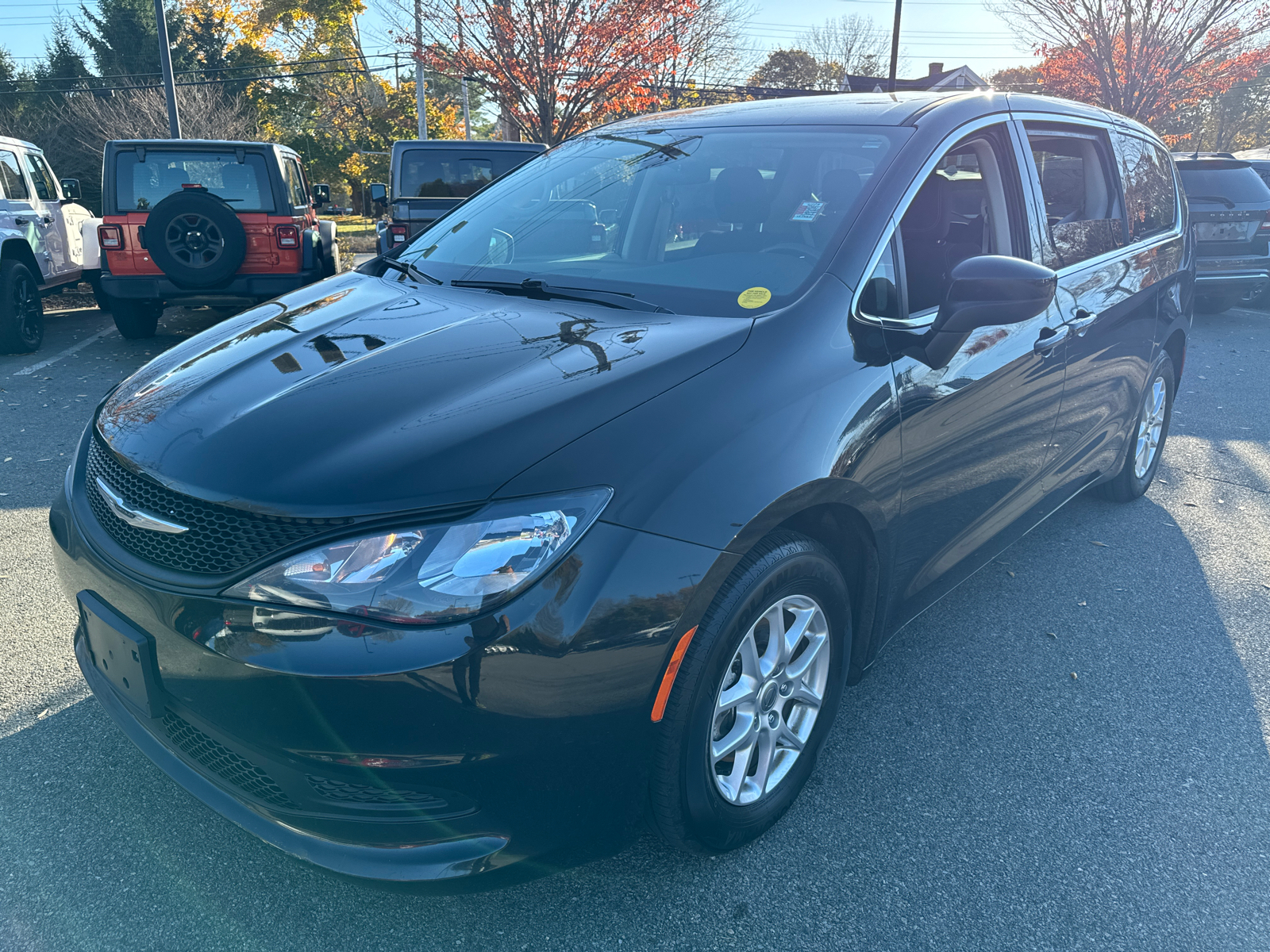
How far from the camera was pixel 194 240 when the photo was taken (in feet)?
23.1

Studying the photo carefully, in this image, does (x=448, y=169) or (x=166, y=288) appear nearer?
(x=166, y=288)

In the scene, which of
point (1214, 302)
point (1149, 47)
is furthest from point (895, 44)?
point (1214, 302)

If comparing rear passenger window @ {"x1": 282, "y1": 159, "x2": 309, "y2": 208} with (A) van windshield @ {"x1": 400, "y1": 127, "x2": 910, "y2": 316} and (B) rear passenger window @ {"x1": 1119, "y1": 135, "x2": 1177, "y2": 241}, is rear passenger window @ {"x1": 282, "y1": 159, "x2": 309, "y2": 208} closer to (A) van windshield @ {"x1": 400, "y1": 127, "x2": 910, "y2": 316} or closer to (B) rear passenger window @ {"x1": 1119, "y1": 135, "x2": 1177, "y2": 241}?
(A) van windshield @ {"x1": 400, "y1": 127, "x2": 910, "y2": 316}

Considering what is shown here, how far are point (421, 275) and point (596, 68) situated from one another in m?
14.6

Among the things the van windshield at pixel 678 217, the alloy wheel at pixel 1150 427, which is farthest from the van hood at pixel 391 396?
the alloy wheel at pixel 1150 427

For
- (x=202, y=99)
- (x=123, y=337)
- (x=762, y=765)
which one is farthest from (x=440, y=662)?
(x=202, y=99)

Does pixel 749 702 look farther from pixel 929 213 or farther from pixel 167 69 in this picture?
pixel 167 69

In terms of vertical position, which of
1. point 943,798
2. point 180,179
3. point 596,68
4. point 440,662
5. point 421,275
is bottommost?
point 943,798

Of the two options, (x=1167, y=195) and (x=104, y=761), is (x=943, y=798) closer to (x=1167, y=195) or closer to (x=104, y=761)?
(x=104, y=761)

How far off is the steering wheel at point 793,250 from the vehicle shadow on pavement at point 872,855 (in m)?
1.40

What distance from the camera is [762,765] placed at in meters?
2.16

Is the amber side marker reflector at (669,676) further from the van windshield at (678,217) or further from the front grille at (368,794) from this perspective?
the van windshield at (678,217)

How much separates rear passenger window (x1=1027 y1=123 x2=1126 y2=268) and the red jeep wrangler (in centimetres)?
595

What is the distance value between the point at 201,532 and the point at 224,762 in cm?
47
